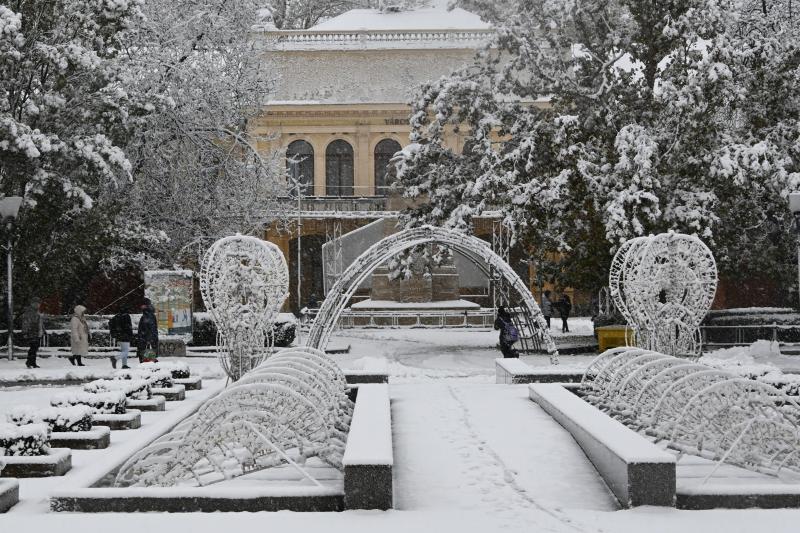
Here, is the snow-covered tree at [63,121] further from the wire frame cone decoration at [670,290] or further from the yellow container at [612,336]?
the wire frame cone decoration at [670,290]

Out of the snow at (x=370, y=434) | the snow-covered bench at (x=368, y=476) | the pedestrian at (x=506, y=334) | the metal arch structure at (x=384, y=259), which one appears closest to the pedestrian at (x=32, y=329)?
the metal arch structure at (x=384, y=259)

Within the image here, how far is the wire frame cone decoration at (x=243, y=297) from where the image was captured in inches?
669

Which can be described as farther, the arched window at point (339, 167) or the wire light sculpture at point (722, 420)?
the arched window at point (339, 167)

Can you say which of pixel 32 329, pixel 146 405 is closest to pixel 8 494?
pixel 146 405

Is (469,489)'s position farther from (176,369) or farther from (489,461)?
(176,369)

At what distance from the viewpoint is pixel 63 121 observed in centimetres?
2700

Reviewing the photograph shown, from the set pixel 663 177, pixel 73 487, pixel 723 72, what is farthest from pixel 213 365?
pixel 73 487

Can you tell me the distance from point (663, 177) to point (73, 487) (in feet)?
69.0

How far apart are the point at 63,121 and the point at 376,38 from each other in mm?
25813

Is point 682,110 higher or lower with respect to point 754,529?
higher

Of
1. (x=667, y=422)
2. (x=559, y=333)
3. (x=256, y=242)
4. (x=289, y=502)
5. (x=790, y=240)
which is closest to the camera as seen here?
(x=289, y=502)

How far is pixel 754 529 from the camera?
25.2 feet

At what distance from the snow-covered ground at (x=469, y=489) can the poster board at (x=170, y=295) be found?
34.2 feet

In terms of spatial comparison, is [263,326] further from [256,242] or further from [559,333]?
[559,333]
